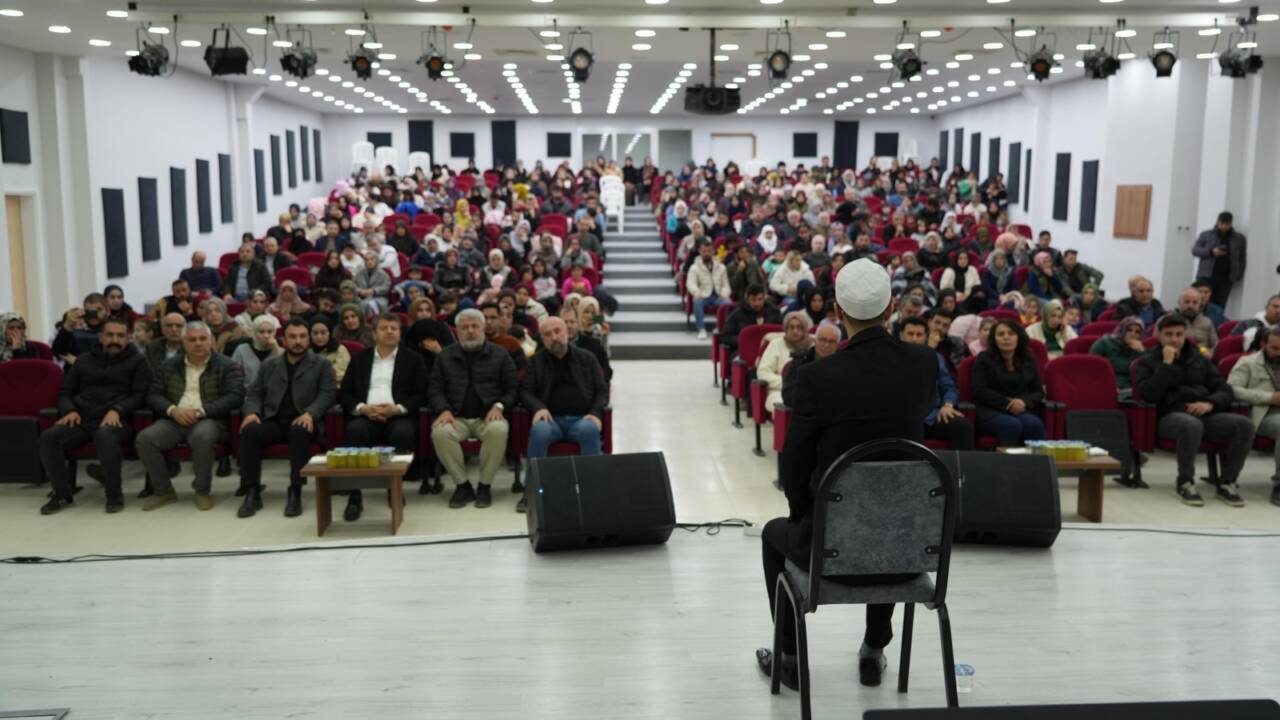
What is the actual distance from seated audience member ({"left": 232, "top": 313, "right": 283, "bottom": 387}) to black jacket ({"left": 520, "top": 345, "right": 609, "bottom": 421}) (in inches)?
74.8

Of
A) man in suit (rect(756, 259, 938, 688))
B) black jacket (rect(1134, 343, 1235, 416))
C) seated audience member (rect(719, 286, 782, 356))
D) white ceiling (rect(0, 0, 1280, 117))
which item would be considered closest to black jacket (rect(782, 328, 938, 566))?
man in suit (rect(756, 259, 938, 688))

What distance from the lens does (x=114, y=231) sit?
46.2ft

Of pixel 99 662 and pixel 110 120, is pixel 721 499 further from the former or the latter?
pixel 110 120

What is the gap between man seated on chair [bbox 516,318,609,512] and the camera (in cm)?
707

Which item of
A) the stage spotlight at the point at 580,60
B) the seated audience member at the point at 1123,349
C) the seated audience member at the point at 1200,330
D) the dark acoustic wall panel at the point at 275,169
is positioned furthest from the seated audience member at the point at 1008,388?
the dark acoustic wall panel at the point at 275,169

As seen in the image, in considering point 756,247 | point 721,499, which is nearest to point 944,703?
point 721,499

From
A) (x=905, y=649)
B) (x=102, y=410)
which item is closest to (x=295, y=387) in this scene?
(x=102, y=410)

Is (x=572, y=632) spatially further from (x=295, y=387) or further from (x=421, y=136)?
(x=421, y=136)

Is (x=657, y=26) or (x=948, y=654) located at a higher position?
(x=657, y=26)

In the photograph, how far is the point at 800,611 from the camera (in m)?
3.04

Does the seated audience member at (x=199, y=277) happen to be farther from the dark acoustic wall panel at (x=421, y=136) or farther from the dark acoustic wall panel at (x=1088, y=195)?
the dark acoustic wall panel at (x=421, y=136)

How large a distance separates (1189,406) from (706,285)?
24.1 feet

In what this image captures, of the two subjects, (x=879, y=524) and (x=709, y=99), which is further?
(x=709, y=99)

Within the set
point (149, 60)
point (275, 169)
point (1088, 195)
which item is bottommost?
point (1088, 195)
